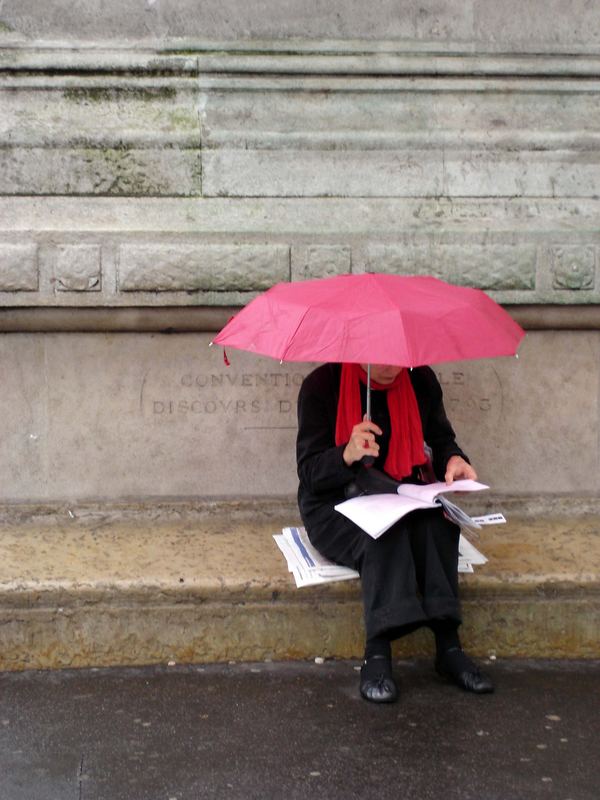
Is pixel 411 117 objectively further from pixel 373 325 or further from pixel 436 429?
pixel 373 325

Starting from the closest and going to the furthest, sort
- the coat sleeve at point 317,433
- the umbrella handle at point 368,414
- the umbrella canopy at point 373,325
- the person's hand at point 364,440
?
the umbrella canopy at point 373,325
the person's hand at point 364,440
the umbrella handle at point 368,414
the coat sleeve at point 317,433

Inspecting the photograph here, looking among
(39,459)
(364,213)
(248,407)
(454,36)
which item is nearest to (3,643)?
(39,459)

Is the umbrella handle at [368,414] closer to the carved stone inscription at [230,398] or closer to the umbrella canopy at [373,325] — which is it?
the umbrella canopy at [373,325]

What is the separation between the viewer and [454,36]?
5.12 m

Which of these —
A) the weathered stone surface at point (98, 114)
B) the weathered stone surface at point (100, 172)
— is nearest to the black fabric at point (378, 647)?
the weathered stone surface at point (100, 172)

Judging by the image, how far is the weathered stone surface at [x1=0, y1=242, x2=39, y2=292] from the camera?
490 centimetres

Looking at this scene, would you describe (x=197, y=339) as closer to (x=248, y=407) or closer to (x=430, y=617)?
(x=248, y=407)

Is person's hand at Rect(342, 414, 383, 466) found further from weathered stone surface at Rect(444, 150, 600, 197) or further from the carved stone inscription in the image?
weathered stone surface at Rect(444, 150, 600, 197)

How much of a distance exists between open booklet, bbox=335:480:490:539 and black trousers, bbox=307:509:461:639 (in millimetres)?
55

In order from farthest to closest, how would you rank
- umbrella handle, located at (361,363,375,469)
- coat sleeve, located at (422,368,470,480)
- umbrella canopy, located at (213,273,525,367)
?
coat sleeve, located at (422,368,470,480)
umbrella handle, located at (361,363,375,469)
umbrella canopy, located at (213,273,525,367)

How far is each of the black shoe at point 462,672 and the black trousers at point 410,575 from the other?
0.45ft

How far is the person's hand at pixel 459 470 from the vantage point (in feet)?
13.7

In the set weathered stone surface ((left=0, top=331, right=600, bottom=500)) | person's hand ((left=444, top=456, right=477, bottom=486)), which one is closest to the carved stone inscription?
weathered stone surface ((left=0, top=331, right=600, bottom=500))

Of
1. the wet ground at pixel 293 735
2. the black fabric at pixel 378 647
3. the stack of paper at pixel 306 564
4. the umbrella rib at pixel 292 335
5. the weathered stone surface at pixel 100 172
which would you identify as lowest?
the wet ground at pixel 293 735
